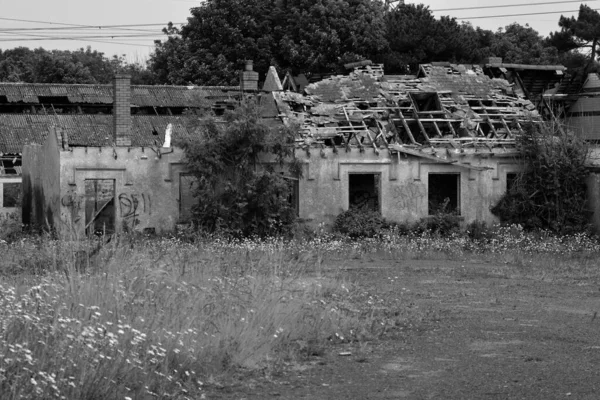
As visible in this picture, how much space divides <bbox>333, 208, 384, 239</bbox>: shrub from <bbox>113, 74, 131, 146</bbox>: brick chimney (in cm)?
978

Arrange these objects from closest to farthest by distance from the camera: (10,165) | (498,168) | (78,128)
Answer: (498,168), (10,165), (78,128)

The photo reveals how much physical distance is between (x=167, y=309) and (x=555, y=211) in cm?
2047

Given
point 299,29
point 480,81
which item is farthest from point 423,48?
point 480,81

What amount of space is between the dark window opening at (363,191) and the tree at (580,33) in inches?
1252

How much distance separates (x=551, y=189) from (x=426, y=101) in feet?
17.6

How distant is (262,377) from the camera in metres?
9.94

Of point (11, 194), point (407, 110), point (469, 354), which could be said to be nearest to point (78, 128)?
point (11, 194)

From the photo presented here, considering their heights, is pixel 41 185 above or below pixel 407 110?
below

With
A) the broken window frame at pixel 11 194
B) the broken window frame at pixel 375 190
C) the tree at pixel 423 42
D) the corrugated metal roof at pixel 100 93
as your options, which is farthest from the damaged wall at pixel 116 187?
the tree at pixel 423 42

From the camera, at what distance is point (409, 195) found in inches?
1130

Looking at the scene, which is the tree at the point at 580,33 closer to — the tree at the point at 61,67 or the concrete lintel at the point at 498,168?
the tree at the point at 61,67

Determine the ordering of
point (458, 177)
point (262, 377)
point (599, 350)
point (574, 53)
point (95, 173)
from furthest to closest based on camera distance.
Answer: point (574, 53) → point (458, 177) → point (95, 173) → point (599, 350) → point (262, 377)

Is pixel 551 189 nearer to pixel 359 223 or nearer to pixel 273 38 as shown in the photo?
pixel 359 223

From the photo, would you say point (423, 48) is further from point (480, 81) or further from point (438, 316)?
point (438, 316)
